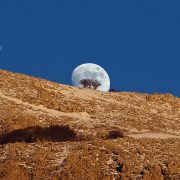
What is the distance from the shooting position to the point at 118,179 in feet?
108

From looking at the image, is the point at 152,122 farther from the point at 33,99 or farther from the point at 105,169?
the point at 105,169

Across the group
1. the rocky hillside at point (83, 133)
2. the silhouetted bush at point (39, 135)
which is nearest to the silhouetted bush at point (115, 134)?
the rocky hillside at point (83, 133)

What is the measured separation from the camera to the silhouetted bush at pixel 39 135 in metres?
41.7

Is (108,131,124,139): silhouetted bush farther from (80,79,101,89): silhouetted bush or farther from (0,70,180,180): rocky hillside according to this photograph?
(80,79,101,89): silhouetted bush

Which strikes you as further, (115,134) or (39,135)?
(115,134)

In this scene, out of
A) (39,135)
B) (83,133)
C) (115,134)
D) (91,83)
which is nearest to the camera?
(39,135)

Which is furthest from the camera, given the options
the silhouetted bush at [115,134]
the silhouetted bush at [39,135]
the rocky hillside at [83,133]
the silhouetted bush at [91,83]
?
the silhouetted bush at [91,83]

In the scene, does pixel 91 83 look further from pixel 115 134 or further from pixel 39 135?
pixel 39 135

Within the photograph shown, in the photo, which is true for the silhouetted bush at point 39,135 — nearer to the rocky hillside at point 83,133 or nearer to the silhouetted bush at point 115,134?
the rocky hillside at point 83,133

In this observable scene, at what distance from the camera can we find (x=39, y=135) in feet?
141

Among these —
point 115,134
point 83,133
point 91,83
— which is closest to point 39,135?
point 83,133

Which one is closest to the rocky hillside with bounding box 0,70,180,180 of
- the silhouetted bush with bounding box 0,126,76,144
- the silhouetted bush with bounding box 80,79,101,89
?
the silhouetted bush with bounding box 0,126,76,144

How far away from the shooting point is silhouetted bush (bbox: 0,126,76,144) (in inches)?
1640

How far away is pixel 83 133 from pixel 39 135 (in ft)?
12.1
